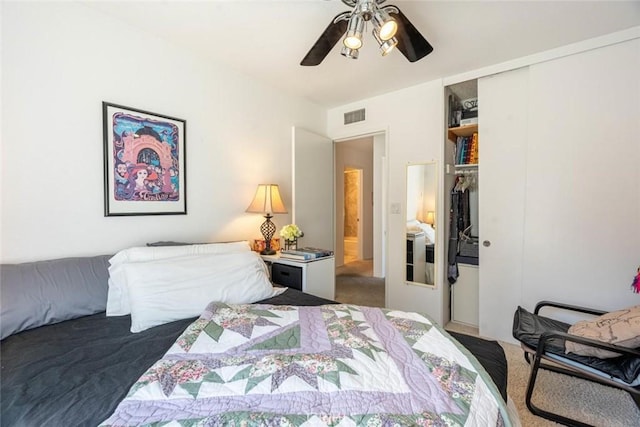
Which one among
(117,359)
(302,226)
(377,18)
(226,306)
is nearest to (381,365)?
(226,306)

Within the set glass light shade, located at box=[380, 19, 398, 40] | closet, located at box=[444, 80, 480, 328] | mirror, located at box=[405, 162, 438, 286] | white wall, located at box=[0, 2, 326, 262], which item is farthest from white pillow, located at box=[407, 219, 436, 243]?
glass light shade, located at box=[380, 19, 398, 40]

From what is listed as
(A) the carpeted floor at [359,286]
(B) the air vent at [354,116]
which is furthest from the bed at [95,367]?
(B) the air vent at [354,116]

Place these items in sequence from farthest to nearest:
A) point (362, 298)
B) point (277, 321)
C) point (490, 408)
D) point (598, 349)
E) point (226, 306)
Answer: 1. point (362, 298)
2. point (598, 349)
3. point (226, 306)
4. point (277, 321)
5. point (490, 408)

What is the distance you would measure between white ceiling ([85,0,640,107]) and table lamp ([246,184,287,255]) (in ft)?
3.52

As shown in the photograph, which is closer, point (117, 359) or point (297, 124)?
point (117, 359)

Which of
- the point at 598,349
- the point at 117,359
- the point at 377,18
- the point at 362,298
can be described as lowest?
the point at 362,298

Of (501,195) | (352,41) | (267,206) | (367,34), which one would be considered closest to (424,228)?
(501,195)

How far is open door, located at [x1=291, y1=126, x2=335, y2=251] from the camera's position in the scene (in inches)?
124

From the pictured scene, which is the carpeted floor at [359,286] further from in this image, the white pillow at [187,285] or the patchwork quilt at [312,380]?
the patchwork quilt at [312,380]

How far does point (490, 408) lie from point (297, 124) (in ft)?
9.83

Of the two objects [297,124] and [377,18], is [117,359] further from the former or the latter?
[297,124]

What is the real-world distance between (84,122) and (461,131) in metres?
3.16

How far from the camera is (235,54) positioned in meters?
2.33

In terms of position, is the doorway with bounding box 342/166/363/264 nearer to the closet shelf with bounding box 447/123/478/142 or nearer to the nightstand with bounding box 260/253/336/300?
the closet shelf with bounding box 447/123/478/142
